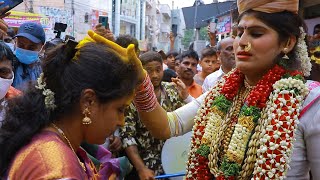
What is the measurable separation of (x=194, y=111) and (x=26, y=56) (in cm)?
278

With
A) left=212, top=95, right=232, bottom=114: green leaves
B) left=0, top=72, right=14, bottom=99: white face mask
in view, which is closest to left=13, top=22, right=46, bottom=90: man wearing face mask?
left=0, top=72, right=14, bottom=99: white face mask

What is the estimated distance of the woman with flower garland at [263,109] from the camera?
1673 mm

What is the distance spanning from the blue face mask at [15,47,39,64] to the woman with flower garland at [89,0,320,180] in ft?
8.69

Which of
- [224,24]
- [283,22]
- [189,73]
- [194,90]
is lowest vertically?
[194,90]

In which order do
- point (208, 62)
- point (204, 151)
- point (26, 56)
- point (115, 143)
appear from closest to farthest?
1. point (204, 151)
2. point (115, 143)
3. point (26, 56)
4. point (208, 62)

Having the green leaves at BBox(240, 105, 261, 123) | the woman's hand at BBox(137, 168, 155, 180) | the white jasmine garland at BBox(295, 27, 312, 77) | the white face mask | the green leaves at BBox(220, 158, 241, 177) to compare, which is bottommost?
the woman's hand at BBox(137, 168, 155, 180)

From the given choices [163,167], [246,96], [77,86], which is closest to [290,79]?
[246,96]

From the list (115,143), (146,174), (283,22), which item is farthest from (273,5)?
(115,143)

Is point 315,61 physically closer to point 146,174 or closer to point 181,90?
point 181,90

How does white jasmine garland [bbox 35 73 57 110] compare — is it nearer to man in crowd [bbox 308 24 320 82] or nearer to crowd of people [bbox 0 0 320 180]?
crowd of people [bbox 0 0 320 180]

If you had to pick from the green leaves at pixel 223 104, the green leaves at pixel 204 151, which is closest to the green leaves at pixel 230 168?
the green leaves at pixel 204 151

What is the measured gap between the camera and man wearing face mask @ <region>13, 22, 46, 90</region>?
4.13 metres

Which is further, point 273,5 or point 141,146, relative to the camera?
point 141,146

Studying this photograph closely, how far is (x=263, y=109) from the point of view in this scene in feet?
5.89
